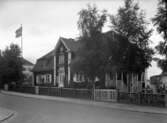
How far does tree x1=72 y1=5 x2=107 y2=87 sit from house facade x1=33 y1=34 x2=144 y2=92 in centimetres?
391

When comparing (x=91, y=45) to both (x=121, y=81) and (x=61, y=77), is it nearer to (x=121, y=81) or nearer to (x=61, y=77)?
(x=121, y=81)

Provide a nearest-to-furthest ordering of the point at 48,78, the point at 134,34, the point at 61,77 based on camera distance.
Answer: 1. the point at 134,34
2. the point at 61,77
3. the point at 48,78

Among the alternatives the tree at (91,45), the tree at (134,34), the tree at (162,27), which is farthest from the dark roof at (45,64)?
the tree at (162,27)

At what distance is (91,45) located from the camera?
91.8 ft

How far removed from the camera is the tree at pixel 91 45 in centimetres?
2733

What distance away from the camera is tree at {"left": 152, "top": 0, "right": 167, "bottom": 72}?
20406mm

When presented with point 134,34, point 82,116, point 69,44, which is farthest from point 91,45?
point 82,116

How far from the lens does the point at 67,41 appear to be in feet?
133

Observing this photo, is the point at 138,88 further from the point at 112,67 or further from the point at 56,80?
the point at 56,80

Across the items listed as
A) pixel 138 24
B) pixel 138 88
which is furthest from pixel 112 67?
pixel 138 88

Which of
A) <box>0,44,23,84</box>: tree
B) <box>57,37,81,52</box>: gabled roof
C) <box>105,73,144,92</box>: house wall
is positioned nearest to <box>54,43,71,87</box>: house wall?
<box>57,37,81,52</box>: gabled roof

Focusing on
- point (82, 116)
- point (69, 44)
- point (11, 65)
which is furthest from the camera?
point (11, 65)

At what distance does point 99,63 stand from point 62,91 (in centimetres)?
720

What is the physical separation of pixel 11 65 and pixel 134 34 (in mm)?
28637
